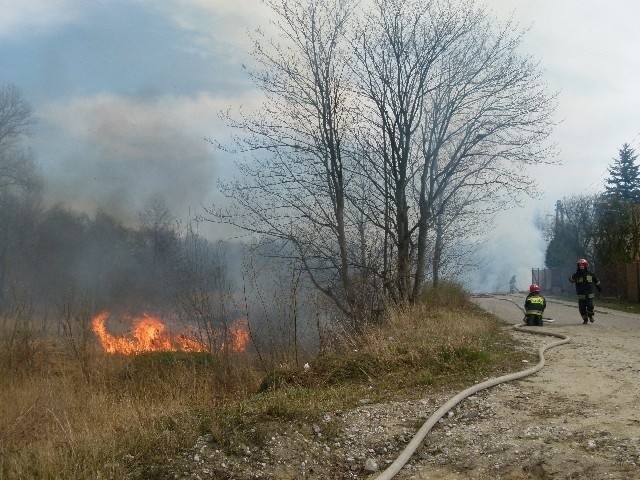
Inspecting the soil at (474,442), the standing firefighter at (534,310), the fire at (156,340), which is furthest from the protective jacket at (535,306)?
the soil at (474,442)

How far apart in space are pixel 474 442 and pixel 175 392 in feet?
12.0

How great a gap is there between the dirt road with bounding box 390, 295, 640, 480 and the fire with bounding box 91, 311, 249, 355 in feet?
15.9

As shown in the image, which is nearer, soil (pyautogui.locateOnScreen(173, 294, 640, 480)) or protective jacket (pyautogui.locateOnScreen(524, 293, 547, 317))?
soil (pyautogui.locateOnScreen(173, 294, 640, 480))

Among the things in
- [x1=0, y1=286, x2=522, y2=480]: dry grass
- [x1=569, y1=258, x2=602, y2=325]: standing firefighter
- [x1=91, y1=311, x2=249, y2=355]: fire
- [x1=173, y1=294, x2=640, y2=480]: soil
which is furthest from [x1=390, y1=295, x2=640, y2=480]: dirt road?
[x1=569, y1=258, x2=602, y2=325]: standing firefighter

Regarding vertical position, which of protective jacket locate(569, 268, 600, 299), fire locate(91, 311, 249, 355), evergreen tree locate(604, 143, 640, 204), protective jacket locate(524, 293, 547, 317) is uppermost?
evergreen tree locate(604, 143, 640, 204)

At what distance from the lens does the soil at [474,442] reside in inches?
175

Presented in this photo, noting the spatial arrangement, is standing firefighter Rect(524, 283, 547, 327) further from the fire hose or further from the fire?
the fire

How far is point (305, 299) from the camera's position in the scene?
10.8 m

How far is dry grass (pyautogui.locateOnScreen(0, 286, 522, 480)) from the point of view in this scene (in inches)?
181

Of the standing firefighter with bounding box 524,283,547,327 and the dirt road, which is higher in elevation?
the standing firefighter with bounding box 524,283,547,327

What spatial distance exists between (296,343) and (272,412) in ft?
16.0

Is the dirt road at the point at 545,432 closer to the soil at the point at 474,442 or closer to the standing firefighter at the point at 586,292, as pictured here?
the soil at the point at 474,442

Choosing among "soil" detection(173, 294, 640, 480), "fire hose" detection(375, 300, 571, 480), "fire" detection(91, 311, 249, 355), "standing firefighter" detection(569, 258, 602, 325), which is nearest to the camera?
"soil" detection(173, 294, 640, 480)

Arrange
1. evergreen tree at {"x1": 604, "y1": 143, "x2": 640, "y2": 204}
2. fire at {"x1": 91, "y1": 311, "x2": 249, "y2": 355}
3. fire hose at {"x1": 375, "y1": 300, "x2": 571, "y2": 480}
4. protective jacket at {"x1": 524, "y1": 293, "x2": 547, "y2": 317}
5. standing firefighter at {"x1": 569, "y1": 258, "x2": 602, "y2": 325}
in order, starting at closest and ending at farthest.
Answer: fire hose at {"x1": 375, "y1": 300, "x2": 571, "y2": 480}
fire at {"x1": 91, "y1": 311, "x2": 249, "y2": 355}
protective jacket at {"x1": 524, "y1": 293, "x2": 547, "y2": 317}
standing firefighter at {"x1": 569, "y1": 258, "x2": 602, "y2": 325}
evergreen tree at {"x1": 604, "y1": 143, "x2": 640, "y2": 204}
